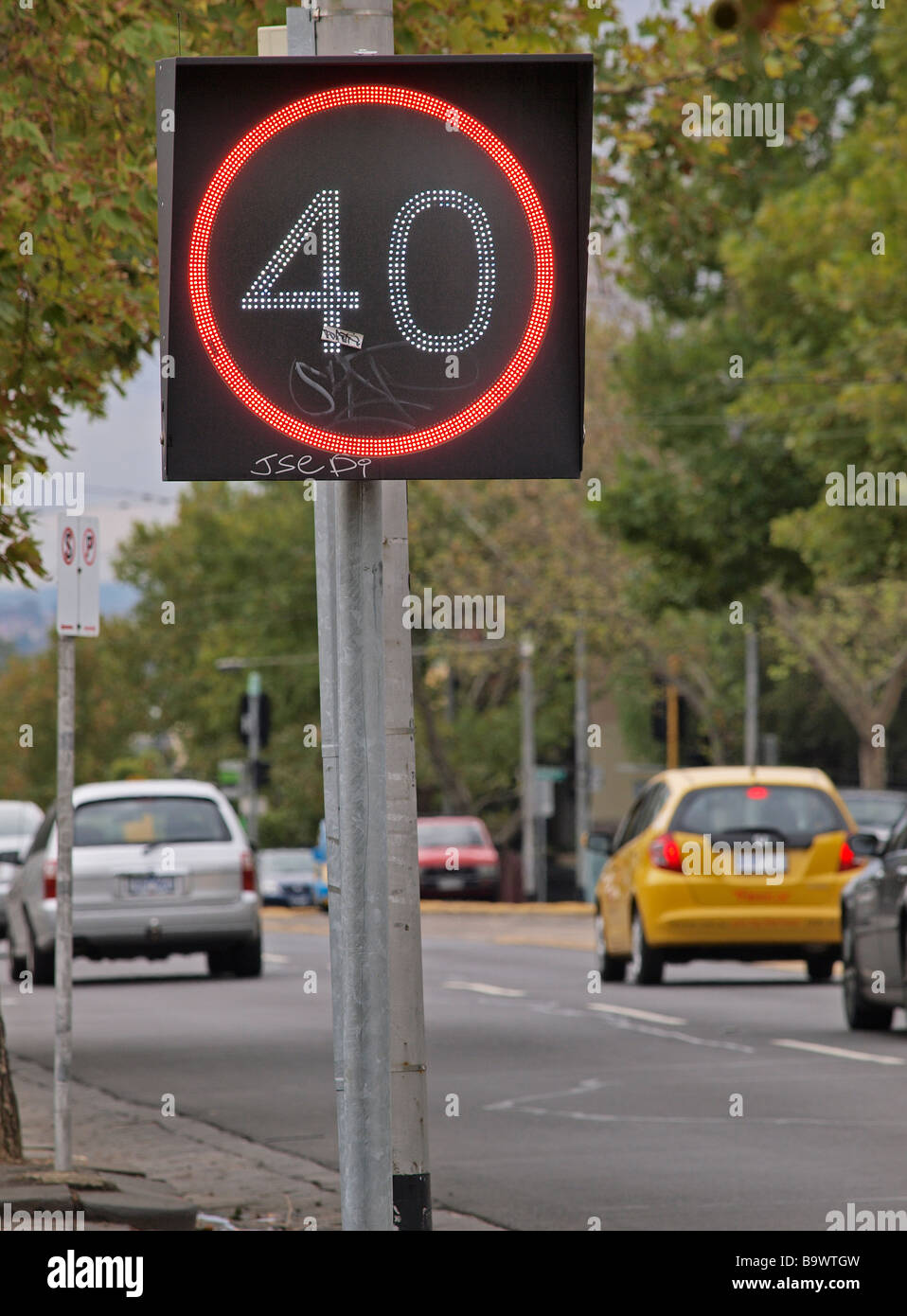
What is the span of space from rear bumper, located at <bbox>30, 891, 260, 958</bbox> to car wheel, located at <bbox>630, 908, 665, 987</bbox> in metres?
3.12

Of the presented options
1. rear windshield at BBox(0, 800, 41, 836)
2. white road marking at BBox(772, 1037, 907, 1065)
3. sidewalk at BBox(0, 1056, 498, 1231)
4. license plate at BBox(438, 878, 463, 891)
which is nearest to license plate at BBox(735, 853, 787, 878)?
white road marking at BBox(772, 1037, 907, 1065)

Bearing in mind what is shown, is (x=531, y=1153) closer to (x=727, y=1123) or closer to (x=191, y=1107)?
(x=727, y=1123)

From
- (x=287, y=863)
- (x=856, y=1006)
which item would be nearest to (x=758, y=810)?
(x=856, y=1006)

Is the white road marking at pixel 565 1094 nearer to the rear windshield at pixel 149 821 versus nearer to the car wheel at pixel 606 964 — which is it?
the car wheel at pixel 606 964

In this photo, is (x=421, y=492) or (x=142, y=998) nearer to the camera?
(x=142, y=998)

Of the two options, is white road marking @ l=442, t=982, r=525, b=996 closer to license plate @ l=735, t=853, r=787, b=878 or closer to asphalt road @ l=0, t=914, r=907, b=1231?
asphalt road @ l=0, t=914, r=907, b=1231

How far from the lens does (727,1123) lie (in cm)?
1075

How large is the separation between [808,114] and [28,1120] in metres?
7.97

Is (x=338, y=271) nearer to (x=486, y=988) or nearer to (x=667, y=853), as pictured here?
(x=667, y=853)

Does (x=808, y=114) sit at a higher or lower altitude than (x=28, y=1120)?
higher

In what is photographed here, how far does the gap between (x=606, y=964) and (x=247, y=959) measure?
3131 mm

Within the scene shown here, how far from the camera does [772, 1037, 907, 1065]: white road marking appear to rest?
13203 millimetres
